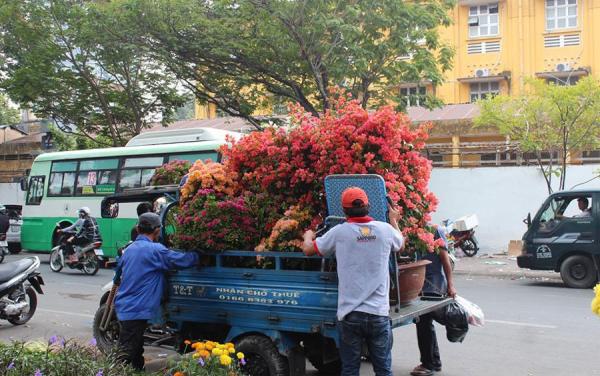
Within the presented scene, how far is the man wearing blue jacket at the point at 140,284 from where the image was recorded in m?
4.94

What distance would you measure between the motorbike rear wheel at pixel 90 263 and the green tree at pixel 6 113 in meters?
27.0

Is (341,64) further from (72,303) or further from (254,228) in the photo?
(254,228)

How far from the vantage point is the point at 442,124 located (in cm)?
2322

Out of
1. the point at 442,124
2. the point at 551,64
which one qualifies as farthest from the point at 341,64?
the point at 551,64

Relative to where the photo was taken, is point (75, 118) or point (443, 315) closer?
point (443, 315)

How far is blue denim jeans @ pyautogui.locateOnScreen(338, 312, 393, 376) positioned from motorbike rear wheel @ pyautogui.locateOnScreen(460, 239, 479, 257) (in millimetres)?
13274

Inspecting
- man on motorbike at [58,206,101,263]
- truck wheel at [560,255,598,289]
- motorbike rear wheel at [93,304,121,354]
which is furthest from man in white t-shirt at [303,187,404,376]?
man on motorbike at [58,206,101,263]

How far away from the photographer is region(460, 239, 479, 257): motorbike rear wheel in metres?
16.9

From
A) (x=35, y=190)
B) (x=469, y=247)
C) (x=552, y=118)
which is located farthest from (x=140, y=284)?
(x=35, y=190)

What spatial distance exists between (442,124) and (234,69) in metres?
9.54

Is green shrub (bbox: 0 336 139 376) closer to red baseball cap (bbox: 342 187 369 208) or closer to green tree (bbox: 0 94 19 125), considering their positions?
red baseball cap (bbox: 342 187 369 208)

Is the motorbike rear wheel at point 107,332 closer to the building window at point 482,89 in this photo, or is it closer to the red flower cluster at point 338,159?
the red flower cluster at point 338,159

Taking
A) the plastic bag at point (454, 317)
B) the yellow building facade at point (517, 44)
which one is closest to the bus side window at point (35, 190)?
the plastic bag at point (454, 317)

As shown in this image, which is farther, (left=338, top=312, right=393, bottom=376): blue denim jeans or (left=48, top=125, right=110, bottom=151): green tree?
(left=48, top=125, right=110, bottom=151): green tree
